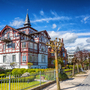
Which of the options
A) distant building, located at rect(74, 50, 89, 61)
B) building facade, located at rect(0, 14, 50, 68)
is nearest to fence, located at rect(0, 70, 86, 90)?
building facade, located at rect(0, 14, 50, 68)

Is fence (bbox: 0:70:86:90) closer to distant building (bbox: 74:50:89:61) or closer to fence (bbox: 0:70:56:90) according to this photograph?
fence (bbox: 0:70:56:90)

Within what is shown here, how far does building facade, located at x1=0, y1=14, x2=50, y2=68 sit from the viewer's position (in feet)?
98.3

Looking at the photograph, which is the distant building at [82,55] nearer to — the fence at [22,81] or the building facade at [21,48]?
the building facade at [21,48]

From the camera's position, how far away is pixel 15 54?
30953 millimetres

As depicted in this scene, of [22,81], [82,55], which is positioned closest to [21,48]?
[22,81]

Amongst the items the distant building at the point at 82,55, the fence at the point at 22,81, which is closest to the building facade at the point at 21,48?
the fence at the point at 22,81

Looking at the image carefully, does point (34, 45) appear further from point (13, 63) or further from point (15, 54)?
point (13, 63)

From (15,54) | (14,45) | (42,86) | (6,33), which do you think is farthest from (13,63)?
(42,86)

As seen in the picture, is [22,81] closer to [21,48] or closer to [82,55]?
[21,48]

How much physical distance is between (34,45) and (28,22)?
1059 centimetres

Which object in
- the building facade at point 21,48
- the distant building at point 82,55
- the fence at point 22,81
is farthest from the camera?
the distant building at point 82,55

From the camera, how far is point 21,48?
30516 mm

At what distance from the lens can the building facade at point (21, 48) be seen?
2998cm

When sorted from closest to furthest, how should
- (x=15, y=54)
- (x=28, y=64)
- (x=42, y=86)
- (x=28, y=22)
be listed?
(x=42, y=86) < (x=28, y=64) < (x=15, y=54) < (x=28, y=22)
